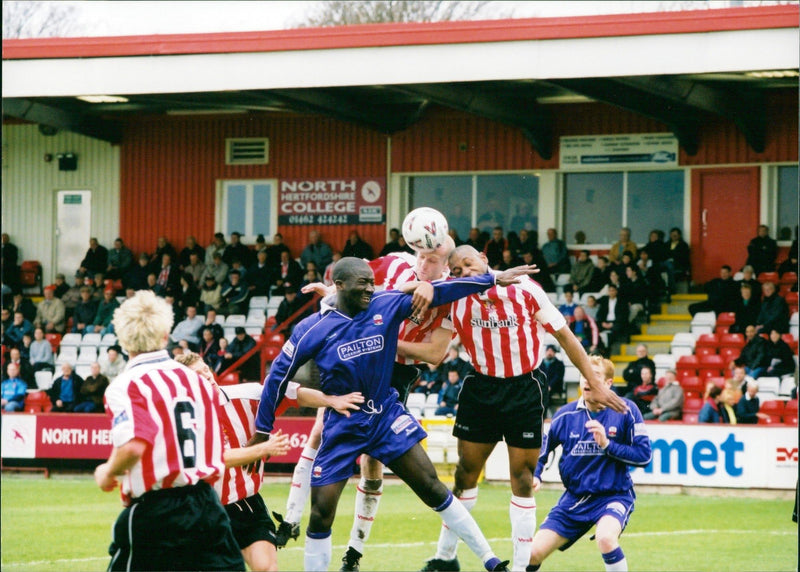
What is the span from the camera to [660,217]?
24.6 m

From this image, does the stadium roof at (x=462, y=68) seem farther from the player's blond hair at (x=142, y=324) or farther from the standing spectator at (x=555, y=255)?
the player's blond hair at (x=142, y=324)

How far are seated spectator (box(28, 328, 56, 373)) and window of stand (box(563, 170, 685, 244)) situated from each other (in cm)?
1036

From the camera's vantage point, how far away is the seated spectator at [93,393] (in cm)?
2139

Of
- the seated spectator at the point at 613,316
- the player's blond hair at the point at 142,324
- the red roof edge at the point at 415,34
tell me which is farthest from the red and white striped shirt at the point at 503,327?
the seated spectator at the point at 613,316

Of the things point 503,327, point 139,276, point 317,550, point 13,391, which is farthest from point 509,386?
point 139,276

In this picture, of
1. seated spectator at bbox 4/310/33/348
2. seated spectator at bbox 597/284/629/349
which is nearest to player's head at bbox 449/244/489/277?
seated spectator at bbox 597/284/629/349

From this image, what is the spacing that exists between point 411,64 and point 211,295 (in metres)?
6.67

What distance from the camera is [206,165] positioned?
2823cm

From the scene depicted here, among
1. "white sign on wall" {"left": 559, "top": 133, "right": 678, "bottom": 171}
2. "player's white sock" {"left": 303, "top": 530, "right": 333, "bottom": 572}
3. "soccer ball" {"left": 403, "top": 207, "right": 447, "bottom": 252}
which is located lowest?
"player's white sock" {"left": 303, "top": 530, "right": 333, "bottom": 572}

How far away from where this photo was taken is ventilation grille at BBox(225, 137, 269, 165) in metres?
27.8

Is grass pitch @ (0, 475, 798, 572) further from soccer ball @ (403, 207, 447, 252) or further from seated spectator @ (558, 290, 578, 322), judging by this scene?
seated spectator @ (558, 290, 578, 322)

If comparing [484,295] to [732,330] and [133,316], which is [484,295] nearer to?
[133,316]

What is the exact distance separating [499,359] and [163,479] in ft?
11.5

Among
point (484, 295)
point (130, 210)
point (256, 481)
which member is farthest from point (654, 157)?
point (256, 481)
